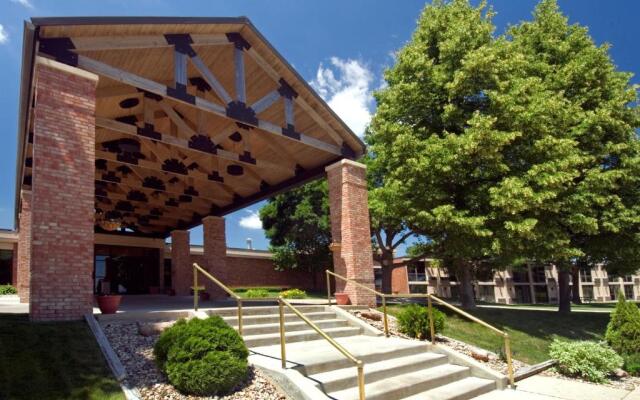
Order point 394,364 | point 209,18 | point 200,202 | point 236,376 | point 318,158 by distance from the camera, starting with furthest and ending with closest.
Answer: point 200,202, point 318,158, point 209,18, point 394,364, point 236,376

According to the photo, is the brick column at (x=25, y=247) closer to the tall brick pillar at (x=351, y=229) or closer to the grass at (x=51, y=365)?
the grass at (x=51, y=365)

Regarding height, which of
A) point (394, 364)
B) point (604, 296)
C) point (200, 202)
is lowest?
point (604, 296)

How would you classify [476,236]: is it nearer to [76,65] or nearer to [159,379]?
[159,379]

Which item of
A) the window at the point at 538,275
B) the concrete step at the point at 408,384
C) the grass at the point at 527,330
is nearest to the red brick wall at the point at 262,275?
the grass at the point at 527,330

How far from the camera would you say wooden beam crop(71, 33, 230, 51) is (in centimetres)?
887

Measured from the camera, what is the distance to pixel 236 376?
5633mm

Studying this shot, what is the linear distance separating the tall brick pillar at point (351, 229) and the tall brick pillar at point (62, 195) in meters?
6.89

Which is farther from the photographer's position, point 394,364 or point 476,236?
point 476,236

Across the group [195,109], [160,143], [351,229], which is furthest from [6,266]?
[351,229]

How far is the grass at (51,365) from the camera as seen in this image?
4.82 m

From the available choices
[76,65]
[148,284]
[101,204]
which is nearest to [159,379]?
[76,65]

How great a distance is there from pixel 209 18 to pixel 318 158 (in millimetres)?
5483

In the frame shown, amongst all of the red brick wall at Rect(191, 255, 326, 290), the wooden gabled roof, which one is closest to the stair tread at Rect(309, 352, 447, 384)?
the wooden gabled roof

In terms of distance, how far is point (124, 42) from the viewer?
965cm
